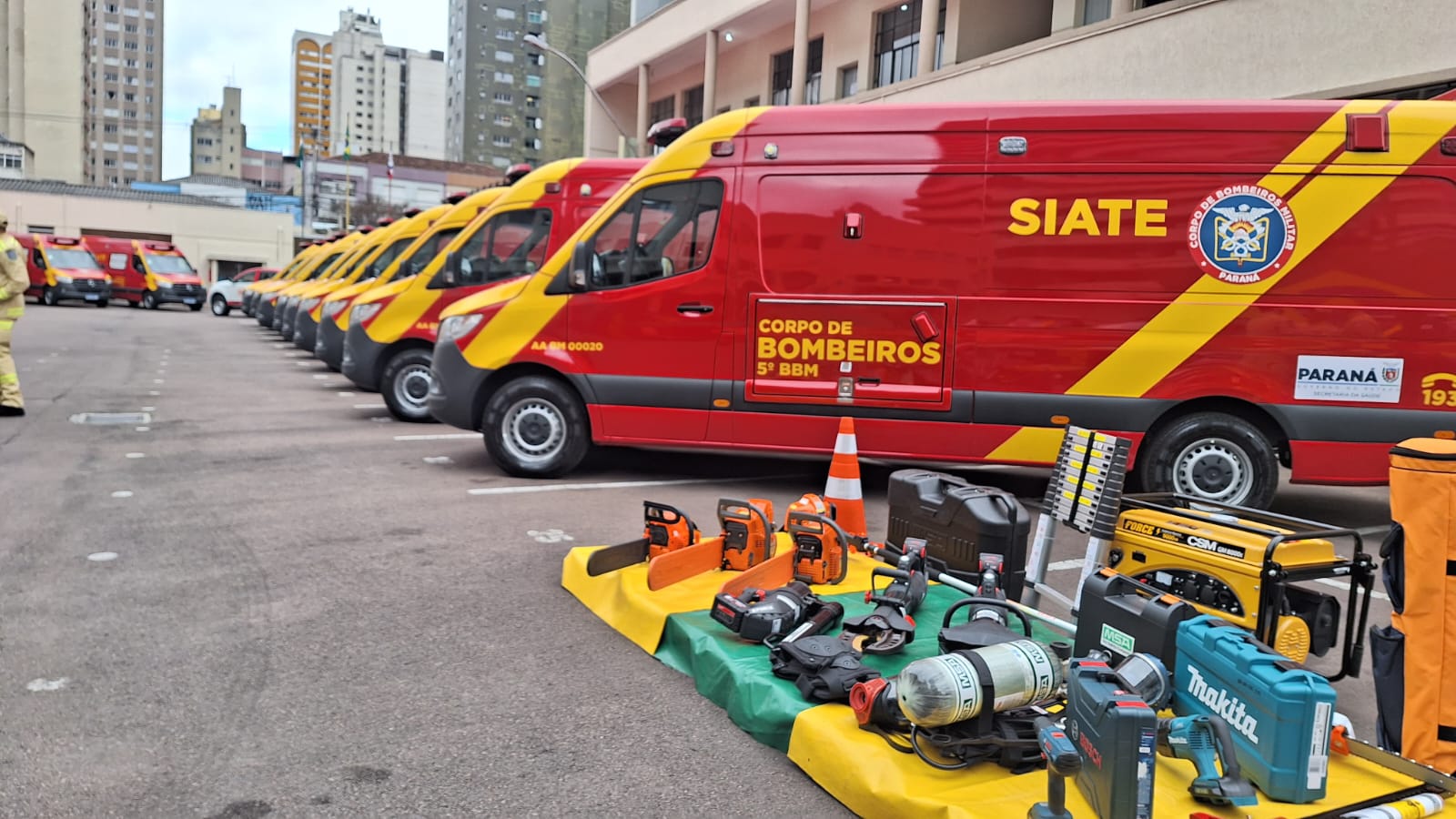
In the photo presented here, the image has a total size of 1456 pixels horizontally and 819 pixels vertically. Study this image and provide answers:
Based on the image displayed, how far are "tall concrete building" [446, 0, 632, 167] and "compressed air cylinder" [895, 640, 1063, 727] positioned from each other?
357ft

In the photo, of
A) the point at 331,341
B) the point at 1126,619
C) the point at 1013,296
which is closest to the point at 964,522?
the point at 1126,619

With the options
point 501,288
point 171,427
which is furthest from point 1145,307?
point 171,427

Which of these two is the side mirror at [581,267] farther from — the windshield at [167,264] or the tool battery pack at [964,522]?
the windshield at [167,264]

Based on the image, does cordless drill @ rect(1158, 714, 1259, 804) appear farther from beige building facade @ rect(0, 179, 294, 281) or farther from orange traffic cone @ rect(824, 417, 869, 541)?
beige building facade @ rect(0, 179, 294, 281)

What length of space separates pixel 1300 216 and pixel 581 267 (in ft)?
16.2

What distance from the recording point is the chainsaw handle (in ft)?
15.7

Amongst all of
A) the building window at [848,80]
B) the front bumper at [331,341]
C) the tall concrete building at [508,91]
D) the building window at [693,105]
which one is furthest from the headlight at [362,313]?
the tall concrete building at [508,91]

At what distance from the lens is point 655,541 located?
4910 millimetres

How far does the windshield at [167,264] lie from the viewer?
1470 inches

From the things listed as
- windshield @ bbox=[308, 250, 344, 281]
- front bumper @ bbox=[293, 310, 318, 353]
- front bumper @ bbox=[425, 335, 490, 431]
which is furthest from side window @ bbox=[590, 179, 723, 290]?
windshield @ bbox=[308, 250, 344, 281]

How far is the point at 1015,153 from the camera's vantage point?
7.06 metres

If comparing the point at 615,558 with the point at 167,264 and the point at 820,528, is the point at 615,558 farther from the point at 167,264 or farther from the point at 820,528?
the point at 167,264

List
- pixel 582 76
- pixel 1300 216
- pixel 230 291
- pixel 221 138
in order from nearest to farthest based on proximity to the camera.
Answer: pixel 1300 216 → pixel 582 76 → pixel 230 291 → pixel 221 138

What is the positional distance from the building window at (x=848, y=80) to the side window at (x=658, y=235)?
17978 millimetres
